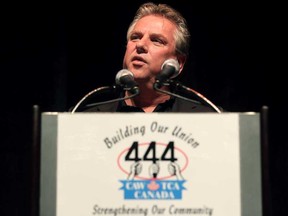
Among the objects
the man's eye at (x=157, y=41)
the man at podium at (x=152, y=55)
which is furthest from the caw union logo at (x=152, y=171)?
the man's eye at (x=157, y=41)

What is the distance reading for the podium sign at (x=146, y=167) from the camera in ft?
3.43

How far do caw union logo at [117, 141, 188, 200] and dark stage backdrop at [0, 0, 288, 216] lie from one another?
1781 mm

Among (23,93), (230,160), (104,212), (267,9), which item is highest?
(267,9)

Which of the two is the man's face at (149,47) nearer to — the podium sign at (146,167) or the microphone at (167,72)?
the microphone at (167,72)

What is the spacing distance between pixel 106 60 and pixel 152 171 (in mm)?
1912

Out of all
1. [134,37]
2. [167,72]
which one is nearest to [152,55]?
[134,37]

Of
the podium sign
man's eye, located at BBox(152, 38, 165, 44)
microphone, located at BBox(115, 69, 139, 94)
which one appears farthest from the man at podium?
the podium sign

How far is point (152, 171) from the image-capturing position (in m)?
1.06

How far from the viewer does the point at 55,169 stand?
1.05 m

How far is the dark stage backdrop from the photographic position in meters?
2.79

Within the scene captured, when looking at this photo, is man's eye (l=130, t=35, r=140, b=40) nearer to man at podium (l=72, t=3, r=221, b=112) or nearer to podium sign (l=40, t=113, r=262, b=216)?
man at podium (l=72, t=3, r=221, b=112)

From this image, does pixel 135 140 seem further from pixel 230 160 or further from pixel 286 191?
pixel 286 191

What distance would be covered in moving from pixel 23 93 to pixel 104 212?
188cm

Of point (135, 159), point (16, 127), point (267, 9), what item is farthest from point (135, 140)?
point (267, 9)
